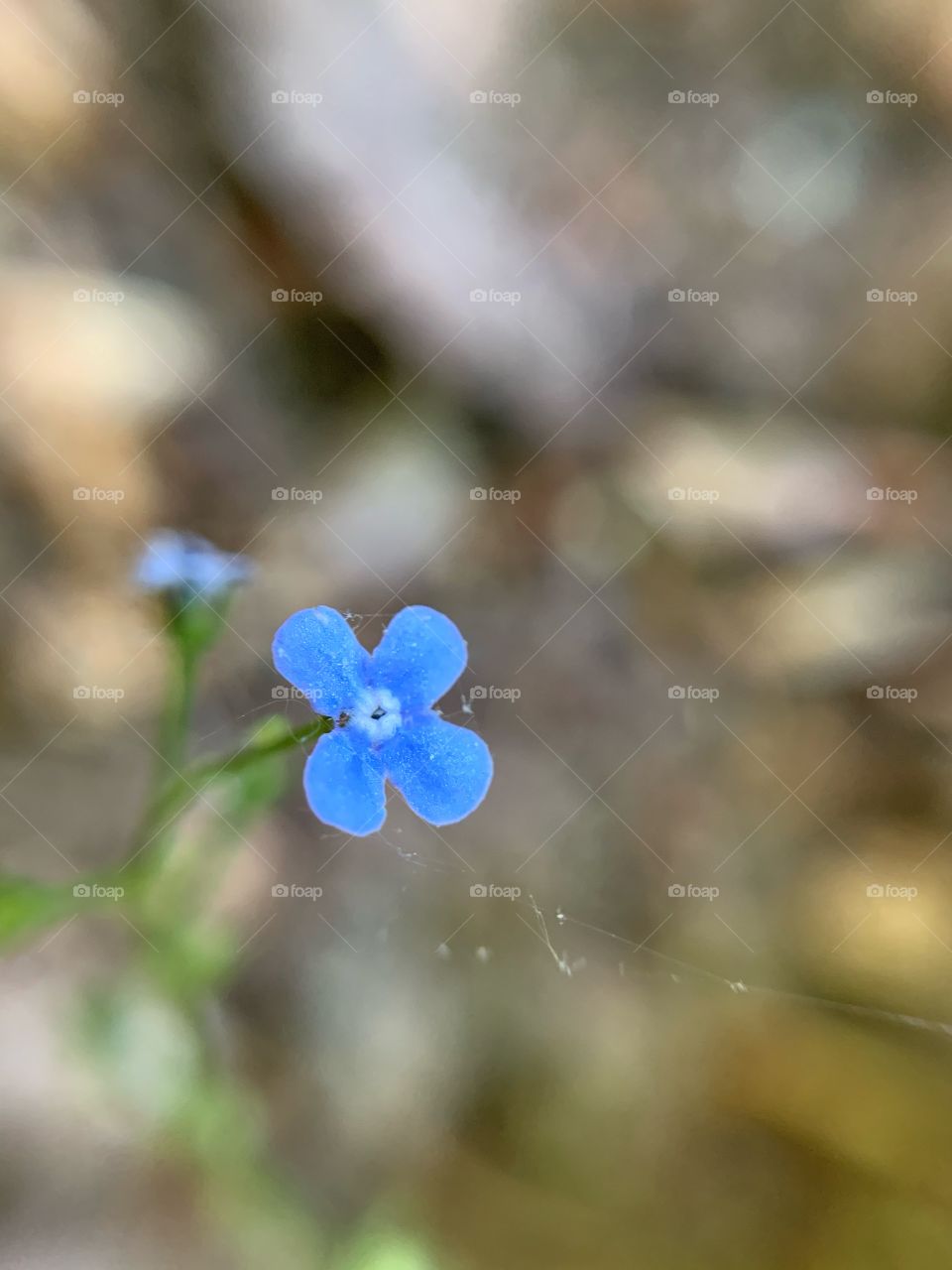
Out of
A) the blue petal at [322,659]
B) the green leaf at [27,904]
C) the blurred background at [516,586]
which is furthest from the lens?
the blurred background at [516,586]

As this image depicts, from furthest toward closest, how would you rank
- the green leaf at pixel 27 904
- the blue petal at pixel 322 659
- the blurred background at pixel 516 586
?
the blurred background at pixel 516 586 < the green leaf at pixel 27 904 < the blue petal at pixel 322 659

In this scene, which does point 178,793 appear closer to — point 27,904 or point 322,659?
point 27,904

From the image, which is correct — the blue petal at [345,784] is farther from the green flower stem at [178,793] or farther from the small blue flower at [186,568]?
the small blue flower at [186,568]

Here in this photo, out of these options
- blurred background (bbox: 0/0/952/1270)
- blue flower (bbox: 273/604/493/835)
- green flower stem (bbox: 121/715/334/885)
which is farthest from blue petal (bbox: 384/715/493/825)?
blurred background (bbox: 0/0/952/1270)

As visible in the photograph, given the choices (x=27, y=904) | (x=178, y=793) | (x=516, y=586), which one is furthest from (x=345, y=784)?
(x=516, y=586)

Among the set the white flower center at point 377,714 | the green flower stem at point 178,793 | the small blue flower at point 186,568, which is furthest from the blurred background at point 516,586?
the white flower center at point 377,714

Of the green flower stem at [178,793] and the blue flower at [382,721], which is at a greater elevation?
the blue flower at [382,721]

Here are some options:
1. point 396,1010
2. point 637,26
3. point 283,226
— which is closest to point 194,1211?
point 396,1010

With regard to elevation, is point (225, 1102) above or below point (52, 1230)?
above

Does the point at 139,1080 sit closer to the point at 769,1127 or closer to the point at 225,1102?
the point at 225,1102
